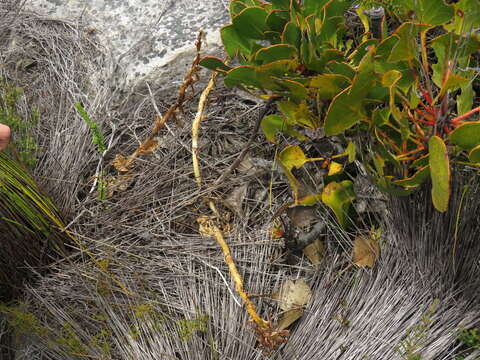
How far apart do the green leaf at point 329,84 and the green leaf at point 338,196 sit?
9.0 inches

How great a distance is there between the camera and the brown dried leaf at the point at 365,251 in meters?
1.36

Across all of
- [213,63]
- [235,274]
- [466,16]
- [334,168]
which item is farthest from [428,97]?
[235,274]

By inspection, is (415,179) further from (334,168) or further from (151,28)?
(151,28)

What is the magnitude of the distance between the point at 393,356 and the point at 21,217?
1048 millimetres

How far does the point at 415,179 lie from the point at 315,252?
39 cm

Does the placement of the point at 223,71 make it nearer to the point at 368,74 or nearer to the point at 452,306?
the point at 368,74

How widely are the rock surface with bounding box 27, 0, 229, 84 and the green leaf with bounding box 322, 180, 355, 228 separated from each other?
30.6 inches

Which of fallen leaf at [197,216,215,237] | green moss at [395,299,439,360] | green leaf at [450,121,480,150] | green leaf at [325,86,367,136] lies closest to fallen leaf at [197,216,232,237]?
fallen leaf at [197,216,215,237]

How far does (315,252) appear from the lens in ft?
4.80

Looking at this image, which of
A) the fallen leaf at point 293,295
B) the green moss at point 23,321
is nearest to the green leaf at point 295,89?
the fallen leaf at point 293,295

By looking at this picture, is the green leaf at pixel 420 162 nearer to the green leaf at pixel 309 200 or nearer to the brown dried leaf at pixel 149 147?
the green leaf at pixel 309 200

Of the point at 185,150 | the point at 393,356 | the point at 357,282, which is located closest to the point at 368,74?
the point at 357,282

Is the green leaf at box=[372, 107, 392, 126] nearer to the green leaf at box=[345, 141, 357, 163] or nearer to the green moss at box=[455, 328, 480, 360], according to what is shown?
the green leaf at box=[345, 141, 357, 163]

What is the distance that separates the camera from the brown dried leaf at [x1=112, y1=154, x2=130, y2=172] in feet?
5.69
